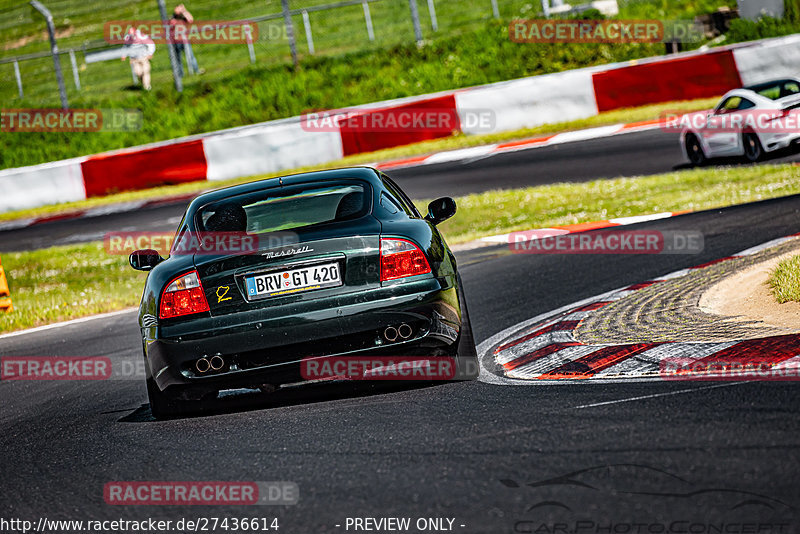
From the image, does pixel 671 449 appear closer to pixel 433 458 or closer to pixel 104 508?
pixel 433 458

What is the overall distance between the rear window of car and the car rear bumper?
59 cm

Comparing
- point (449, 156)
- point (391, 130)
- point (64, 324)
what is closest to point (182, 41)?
point (391, 130)

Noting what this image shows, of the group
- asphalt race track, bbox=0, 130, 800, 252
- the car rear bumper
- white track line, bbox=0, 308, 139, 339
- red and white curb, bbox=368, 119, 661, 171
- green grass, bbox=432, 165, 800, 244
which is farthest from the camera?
red and white curb, bbox=368, 119, 661, 171

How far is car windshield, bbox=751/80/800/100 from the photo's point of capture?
15.7 meters

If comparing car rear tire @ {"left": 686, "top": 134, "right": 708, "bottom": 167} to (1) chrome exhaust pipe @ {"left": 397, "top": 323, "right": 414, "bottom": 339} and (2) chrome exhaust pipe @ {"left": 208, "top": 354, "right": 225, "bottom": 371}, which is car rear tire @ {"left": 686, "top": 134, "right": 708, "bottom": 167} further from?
(2) chrome exhaust pipe @ {"left": 208, "top": 354, "right": 225, "bottom": 371}

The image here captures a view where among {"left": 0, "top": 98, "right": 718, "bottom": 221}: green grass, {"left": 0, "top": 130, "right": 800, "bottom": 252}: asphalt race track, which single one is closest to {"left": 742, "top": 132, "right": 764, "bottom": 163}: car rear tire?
{"left": 0, "top": 130, "right": 800, "bottom": 252}: asphalt race track

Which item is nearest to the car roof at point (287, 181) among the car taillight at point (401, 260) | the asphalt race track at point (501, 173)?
the car taillight at point (401, 260)

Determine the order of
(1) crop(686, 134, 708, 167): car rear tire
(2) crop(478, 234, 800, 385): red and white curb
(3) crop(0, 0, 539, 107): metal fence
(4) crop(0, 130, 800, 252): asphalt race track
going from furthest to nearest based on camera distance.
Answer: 1. (3) crop(0, 0, 539, 107): metal fence
2. (4) crop(0, 130, 800, 252): asphalt race track
3. (1) crop(686, 134, 708, 167): car rear tire
4. (2) crop(478, 234, 800, 385): red and white curb

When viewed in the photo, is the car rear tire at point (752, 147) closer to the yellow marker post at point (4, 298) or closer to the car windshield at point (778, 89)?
the car windshield at point (778, 89)

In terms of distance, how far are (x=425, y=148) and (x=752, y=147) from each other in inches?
308

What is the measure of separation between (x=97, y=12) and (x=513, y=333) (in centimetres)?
3812

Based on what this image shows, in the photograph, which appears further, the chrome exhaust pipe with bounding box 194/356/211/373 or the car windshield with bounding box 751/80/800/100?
the car windshield with bounding box 751/80/800/100

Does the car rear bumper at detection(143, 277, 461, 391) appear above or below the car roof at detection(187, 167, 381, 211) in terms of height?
below

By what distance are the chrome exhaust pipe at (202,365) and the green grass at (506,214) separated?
6756 millimetres
